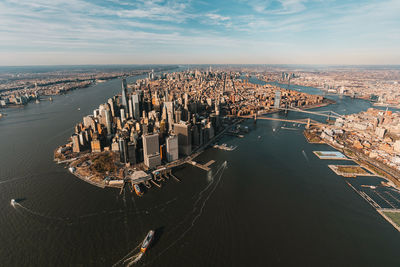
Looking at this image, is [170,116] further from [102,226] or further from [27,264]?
[27,264]

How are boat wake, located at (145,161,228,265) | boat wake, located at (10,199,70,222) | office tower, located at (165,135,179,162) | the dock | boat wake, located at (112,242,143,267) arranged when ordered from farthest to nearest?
office tower, located at (165,135,179,162), the dock, boat wake, located at (10,199,70,222), boat wake, located at (145,161,228,265), boat wake, located at (112,242,143,267)

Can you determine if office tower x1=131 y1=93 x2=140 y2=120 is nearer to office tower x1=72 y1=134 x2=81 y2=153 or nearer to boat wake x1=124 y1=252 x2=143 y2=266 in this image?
office tower x1=72 y1=134 x2=81 y2=153

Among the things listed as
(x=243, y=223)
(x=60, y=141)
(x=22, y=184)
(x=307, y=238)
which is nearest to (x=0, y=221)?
(x=22, y=184)

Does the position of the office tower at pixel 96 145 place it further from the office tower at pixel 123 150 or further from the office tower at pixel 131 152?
the office tower at pixel 131 152

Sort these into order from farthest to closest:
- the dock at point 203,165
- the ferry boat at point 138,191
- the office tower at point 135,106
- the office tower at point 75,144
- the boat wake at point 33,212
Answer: the office tower at point 135,106, the office tower at point 75,144, the dock at point 203,165, the ferry boat at point 138,191, the boat wake at point 33,212

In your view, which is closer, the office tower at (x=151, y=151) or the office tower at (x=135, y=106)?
the office tower at (x=151, y=151)

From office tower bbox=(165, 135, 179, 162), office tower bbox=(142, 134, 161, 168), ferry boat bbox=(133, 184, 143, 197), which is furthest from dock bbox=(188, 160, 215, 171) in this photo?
ferry boat bbox=(133, 184, 143, 197)

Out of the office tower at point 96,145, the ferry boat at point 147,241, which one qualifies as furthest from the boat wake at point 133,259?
the office tower at point 96,145
